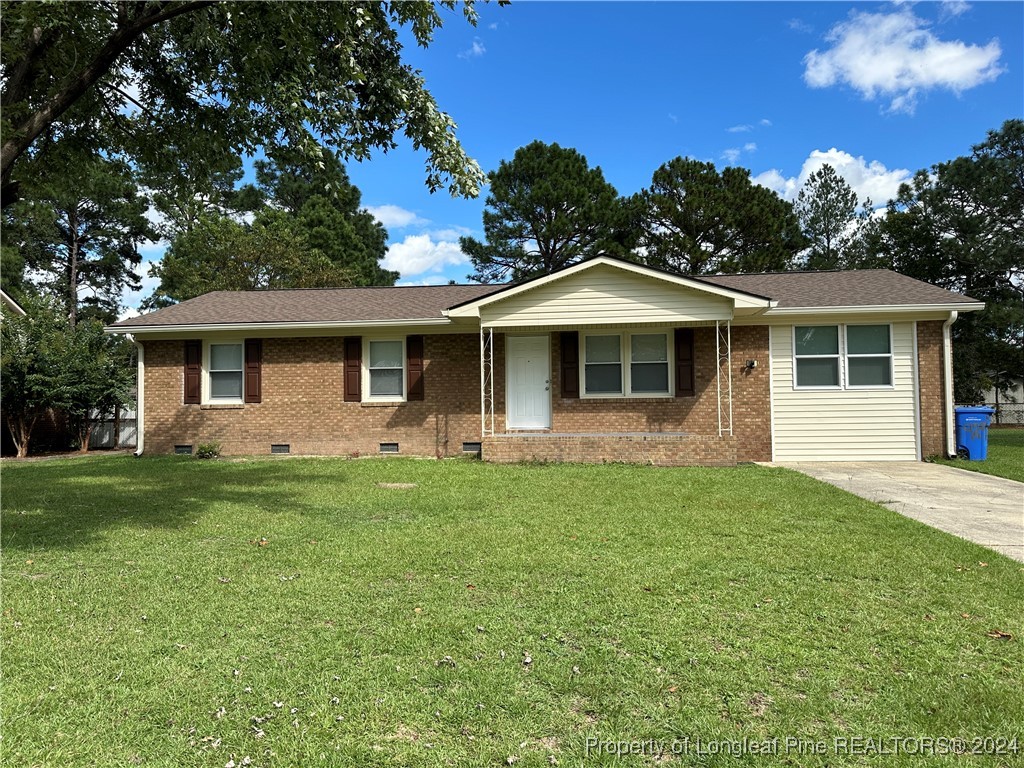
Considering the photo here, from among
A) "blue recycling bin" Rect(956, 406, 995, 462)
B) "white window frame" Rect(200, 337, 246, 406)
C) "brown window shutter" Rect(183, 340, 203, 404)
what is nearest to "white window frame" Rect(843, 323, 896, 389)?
"blue recycling bin" Rect(956, 406, 995, 462)

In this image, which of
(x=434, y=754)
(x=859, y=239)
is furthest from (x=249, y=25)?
(x=859, y=239)

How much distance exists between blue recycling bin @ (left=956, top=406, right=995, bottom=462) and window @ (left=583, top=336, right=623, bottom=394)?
671cm

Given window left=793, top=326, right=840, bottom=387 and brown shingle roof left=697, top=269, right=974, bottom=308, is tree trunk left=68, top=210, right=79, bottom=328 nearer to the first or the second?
brown shingle roof left=697, top=269, right=974, bottom=308

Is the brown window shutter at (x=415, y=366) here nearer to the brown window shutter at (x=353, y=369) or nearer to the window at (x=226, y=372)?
the brown window shutter at (x=353, y=369)

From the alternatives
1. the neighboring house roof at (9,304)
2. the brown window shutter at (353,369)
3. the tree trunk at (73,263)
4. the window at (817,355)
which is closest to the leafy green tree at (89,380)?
the neighboring house roof at (9,304)

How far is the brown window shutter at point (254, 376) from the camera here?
525 inches

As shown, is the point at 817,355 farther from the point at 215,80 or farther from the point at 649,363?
the point at 215,80

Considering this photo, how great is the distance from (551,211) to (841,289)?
15969mm

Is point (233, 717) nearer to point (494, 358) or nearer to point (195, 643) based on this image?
point (195, 643)

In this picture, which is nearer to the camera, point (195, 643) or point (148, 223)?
point (195, 643)

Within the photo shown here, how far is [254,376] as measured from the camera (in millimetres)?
13336

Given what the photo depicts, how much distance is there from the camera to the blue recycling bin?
1134cm

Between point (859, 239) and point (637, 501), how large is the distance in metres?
32.8

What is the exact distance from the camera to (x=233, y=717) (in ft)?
8.16
